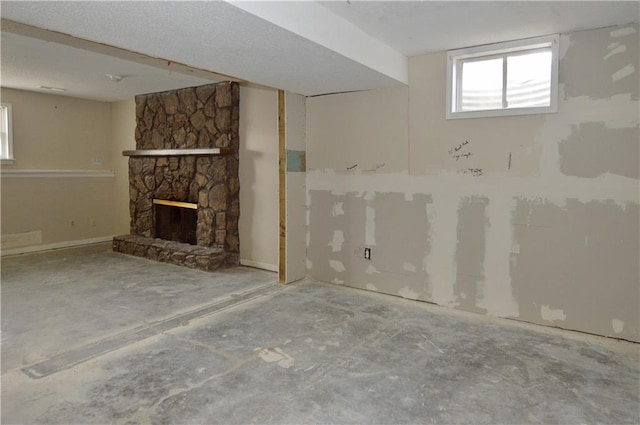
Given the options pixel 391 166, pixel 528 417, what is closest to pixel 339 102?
pixel 391 166

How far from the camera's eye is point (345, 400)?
2.23 meters

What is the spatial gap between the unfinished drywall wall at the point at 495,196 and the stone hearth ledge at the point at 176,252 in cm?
133

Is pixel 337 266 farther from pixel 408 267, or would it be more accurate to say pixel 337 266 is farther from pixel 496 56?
pixel 496 56

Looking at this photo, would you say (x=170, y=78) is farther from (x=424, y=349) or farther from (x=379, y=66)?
(x=424, y=349)

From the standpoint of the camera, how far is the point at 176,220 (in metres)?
5.93

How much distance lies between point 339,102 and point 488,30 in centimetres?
164

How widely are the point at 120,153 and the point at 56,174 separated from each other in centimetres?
101

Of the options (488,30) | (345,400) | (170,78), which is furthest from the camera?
(170,78)

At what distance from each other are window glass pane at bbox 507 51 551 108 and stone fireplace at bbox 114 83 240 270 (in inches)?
127

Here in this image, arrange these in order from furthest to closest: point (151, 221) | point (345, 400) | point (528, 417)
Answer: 1. point (151, 221)
2. point (345, 400)
3. point (528, 417)

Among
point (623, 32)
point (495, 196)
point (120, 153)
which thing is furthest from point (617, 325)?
point (120, 153)

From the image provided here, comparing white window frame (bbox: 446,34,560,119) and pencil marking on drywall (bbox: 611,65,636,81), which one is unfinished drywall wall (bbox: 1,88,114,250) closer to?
white window frame (bbox: 446,34,560,119)

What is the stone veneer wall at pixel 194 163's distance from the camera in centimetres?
529

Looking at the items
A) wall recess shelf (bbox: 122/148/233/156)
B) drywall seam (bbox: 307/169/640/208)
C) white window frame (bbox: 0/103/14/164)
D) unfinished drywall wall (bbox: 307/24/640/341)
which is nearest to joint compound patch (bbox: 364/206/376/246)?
unfinished drywall wall (bbox: 307/24/640/341)
